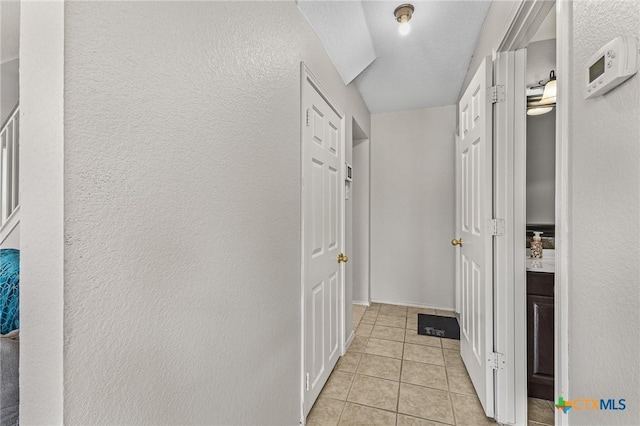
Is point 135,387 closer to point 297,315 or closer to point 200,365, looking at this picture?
point 200,365

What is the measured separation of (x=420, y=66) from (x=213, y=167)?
7.43 ft

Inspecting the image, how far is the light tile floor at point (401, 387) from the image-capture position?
1.64 meters

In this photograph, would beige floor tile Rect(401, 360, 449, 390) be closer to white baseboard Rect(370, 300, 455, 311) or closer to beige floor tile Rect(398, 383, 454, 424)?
beige floor tile Rect(398, 383, 454, 424)

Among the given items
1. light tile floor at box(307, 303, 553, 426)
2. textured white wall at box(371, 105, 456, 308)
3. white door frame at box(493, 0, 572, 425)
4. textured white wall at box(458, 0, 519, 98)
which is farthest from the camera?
textured white wall at box(371, 105, 456, 308)

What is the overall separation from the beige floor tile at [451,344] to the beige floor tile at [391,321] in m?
0.45

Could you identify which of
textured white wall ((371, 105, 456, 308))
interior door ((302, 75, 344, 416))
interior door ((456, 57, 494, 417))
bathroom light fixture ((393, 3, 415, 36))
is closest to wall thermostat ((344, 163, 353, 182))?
interior door ((302, 75, 344, 416))

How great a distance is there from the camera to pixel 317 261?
178cm

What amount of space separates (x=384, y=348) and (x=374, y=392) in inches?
23.8

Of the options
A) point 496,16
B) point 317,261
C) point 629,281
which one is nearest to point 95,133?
point 629,281

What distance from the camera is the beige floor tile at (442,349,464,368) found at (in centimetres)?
218

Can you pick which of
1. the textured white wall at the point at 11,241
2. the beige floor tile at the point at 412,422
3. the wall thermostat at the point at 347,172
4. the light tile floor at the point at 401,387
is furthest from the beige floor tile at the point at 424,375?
the textured white wall at the point at 11,241

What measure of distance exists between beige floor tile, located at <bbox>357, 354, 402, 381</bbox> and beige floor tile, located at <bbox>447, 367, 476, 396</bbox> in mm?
358

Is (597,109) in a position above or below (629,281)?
above

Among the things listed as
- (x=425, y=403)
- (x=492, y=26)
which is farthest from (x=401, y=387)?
(x=492, y=26)
